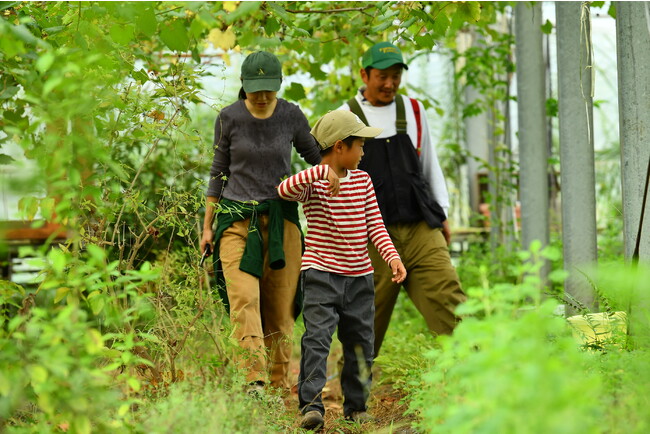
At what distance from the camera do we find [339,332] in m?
4.95

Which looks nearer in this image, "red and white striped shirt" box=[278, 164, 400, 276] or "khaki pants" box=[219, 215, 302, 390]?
"red and white striped shirt" box=[278, 164, 400, 276]

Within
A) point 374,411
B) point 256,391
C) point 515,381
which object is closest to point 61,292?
point 256,391

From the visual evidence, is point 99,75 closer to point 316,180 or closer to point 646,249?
point 316,180

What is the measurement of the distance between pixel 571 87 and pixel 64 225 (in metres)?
4.05

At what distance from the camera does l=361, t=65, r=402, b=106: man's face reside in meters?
5.68

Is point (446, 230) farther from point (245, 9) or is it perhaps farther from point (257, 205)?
point (245, 9)

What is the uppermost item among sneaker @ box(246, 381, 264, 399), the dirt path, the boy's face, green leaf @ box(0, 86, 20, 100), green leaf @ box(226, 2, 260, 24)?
green leaf @ box(226, 2, 260, 24)

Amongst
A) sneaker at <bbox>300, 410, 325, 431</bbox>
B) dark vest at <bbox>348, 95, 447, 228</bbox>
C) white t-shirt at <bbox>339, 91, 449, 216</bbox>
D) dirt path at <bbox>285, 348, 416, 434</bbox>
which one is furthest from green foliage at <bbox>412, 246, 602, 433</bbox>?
white t-shirt at <bbox>339, 91, 449, 216</bbox>

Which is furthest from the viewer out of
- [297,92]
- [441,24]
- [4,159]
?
[297,92]

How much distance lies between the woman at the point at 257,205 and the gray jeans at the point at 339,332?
0.37 m

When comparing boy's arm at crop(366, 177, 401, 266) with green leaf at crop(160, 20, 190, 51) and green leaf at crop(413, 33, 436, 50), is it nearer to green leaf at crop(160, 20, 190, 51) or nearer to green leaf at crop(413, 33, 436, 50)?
green leaf at crop(413, 33, 436, 50)

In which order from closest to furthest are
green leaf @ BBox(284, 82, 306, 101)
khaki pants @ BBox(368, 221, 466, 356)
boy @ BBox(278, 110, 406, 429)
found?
boy @ BBox(278, 110, 406, 429) → khaki pants @ BBox(368, 221, 466, 356) → green leaf @ BBox(284, 82, 306, 101)

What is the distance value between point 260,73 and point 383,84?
88cm

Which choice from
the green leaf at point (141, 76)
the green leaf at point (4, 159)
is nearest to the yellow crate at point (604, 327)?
the green leaf at point (141, 76)
